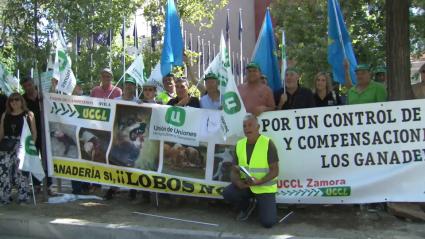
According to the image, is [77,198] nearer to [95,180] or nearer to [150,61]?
[95,180]

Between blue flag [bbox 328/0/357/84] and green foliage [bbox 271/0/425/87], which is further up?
green foliage [bbox 271/0/425/87]

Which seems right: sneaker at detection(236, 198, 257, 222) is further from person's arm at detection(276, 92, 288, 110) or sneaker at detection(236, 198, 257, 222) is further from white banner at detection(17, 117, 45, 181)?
white banner at detection(17, 117, 45, 181)

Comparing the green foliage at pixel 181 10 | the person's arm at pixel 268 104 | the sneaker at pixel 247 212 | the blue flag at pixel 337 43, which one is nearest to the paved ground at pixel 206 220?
the sneaker at pixel 247 212

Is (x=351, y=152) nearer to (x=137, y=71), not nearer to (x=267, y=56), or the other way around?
(x=267, y=56)

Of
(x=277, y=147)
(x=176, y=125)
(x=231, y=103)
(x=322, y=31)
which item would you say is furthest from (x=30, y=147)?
(x=322, y=31)

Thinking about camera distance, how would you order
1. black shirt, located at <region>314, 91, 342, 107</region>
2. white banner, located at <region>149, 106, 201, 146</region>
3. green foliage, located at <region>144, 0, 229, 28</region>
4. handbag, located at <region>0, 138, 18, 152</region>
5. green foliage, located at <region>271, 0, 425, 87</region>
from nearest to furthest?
1. white banner, located at <region>149, 106, 201, 146</region>
2. black shirt, located at <region>314, 91, 342, 107</region>
3. handbag, located at <region>0, 138, 18, 152</region>
4. green foliage, located at <region>271, 0, 425, 87</region>
5. green foliage, located at <region>144, 0, 229, 28</region>

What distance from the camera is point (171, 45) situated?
8516 millimetres

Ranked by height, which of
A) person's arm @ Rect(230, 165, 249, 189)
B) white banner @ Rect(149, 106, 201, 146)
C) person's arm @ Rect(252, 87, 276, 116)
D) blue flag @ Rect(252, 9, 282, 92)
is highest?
blue flag @ Rect(252, 9, 282, 92)

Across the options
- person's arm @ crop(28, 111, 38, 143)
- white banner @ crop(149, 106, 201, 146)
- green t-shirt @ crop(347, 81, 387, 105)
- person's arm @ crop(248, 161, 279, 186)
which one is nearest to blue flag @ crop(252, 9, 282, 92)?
green t-shirt @ crop(347, 81, 387, 105)

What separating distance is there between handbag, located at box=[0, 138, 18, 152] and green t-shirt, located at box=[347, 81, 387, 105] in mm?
4781

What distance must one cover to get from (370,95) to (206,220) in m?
2.69

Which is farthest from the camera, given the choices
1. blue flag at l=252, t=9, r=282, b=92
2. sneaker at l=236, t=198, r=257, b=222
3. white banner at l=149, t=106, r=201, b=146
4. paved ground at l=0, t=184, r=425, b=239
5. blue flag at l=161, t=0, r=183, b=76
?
blue flag at l=161, t=0, r=183, b=76

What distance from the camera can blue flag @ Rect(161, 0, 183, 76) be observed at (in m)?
8.48

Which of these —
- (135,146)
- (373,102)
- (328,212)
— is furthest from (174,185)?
(373,102)
